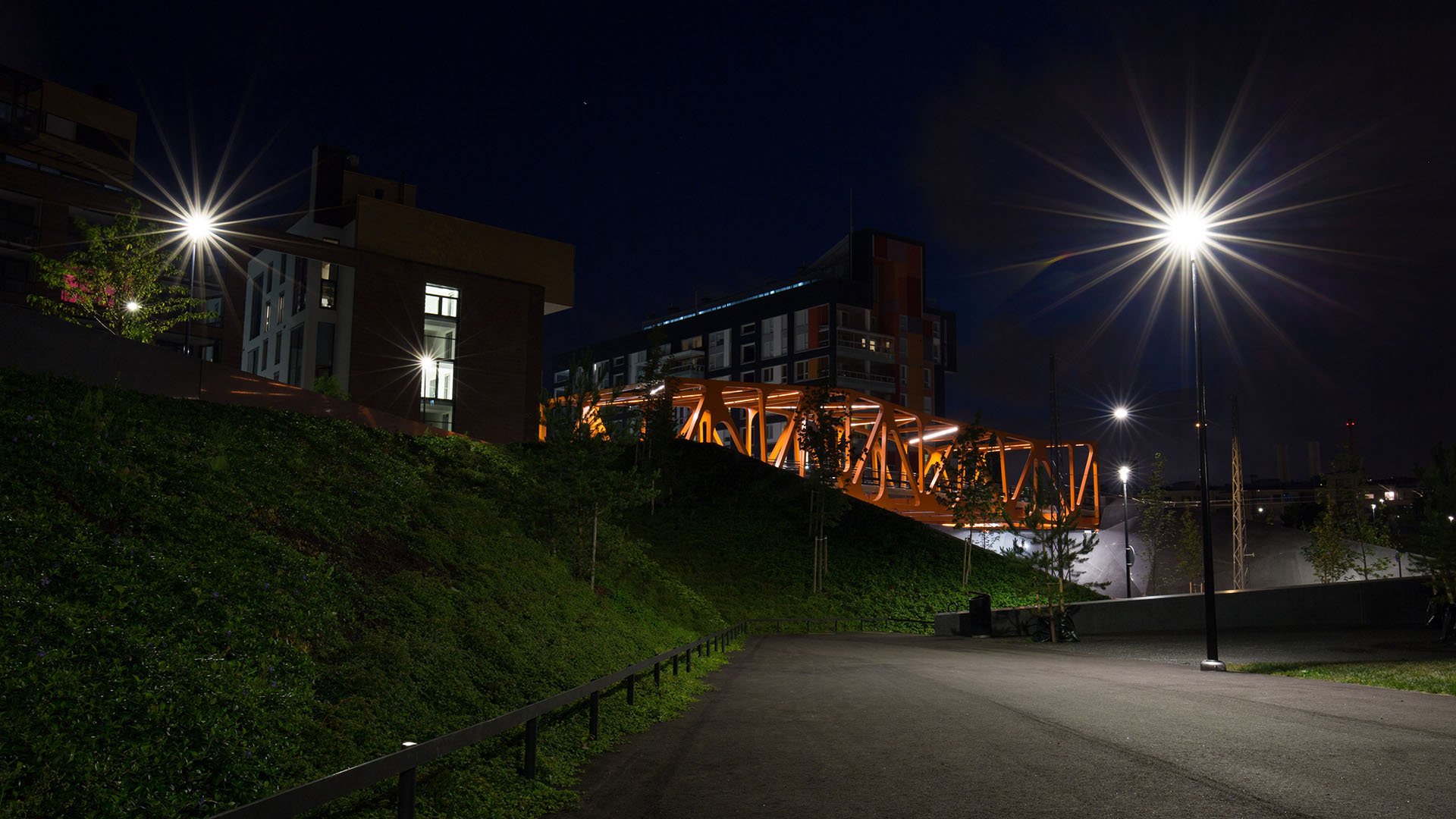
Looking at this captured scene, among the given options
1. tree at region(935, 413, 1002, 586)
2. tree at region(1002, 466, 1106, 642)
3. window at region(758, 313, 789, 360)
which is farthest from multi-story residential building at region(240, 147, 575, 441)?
window at region(758, 313, 789, 360)

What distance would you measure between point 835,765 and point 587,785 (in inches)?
89.4

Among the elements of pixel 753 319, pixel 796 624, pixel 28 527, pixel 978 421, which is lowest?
pixel 796 624

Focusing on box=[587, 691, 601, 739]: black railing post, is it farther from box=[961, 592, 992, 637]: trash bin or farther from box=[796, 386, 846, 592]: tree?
box=[796, 386, 846, 592]: tree

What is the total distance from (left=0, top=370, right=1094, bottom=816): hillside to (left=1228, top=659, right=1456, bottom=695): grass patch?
11.4 m

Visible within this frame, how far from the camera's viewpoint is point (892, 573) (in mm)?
49625

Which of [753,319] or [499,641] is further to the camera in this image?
[753,319]

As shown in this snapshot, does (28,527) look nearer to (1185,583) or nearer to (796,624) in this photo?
(796,624)

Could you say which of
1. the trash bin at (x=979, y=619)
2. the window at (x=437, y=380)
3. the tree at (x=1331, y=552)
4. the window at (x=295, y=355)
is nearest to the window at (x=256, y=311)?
the window at (x=295, y=355)

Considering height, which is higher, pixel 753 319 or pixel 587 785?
pixel 753 319

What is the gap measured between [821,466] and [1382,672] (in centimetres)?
3287

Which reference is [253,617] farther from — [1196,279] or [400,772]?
[1196,279]

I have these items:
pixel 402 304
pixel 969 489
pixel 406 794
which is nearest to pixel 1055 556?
pixel 969 489

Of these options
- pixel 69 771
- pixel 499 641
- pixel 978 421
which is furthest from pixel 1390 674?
pixel 978 421

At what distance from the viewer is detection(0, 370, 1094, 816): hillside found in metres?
5.94
